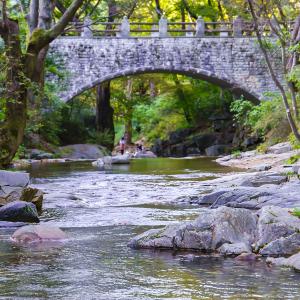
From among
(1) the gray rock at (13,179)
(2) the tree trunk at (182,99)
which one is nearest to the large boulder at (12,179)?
(1) the gray rock at (13,179)

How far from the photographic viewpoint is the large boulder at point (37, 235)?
717cm

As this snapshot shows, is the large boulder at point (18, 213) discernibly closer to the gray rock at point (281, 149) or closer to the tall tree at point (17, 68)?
the tall tree at point (17, 68)

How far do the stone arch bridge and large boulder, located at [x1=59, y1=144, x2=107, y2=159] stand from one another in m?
2.24

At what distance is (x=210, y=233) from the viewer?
6.64m

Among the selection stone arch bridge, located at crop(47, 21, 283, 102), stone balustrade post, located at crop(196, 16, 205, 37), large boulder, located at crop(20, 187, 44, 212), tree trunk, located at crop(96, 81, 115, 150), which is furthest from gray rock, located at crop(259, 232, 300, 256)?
tree trunk, located at crop(96, 81, 115, 150)

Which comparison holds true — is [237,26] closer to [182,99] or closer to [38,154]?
[182,99]

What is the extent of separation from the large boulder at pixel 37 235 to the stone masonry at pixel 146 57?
22.3 m

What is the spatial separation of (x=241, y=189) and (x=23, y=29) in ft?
51.2

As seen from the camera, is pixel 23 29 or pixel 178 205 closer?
pixel 178 205

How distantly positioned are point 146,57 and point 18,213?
21163 millimetres

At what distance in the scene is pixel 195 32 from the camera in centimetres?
2978

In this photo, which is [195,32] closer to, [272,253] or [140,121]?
[140,121]

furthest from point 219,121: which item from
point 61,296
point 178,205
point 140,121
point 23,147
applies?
point 61,296

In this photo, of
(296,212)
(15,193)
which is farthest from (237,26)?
(296,212)
